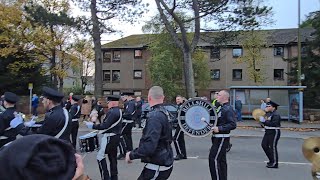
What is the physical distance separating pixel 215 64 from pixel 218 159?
43.3 m

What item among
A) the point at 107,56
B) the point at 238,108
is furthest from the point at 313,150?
the point at 107,56

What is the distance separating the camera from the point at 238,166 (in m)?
9.88

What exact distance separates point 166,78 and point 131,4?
53.3ft

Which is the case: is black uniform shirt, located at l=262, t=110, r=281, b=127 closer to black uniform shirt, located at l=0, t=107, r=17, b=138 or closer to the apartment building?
black uniform shirt, located at l=0, t=107, r=17, b=138

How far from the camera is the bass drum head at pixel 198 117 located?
24.4 ft

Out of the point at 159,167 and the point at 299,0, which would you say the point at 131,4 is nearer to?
the point at 299,0

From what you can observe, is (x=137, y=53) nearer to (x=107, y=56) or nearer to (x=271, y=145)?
(x=107, y=56)

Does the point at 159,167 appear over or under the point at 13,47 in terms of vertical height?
under

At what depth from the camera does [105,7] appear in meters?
27.1

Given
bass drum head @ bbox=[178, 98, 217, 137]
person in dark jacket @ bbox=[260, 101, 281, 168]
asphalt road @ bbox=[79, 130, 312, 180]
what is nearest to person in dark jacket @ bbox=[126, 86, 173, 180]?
bass drum head @ bbox=[178, 98, 217, 137]

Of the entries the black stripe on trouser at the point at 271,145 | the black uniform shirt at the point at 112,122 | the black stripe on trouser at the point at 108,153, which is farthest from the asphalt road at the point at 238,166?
the black uniform shirt at the point at 112,122

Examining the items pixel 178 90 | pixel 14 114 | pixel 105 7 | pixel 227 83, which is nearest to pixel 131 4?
pixel 105 7

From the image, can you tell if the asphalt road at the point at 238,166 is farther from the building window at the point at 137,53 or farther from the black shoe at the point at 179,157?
the building window at the point at 137,53

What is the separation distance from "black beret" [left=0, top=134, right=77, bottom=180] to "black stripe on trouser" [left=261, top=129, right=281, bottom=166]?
8972mm
